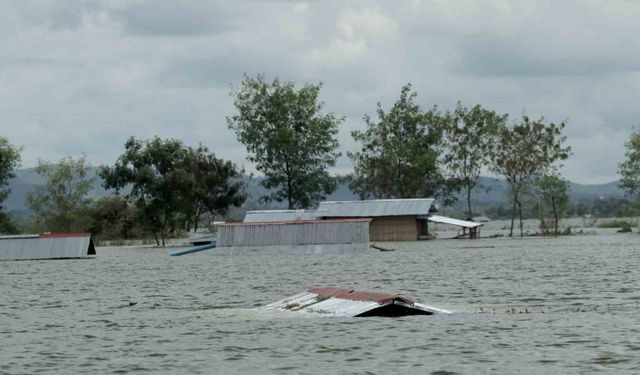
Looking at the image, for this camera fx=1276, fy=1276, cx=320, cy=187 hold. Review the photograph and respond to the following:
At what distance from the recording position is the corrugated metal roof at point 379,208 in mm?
113625

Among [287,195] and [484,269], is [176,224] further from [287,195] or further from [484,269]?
[484,269]

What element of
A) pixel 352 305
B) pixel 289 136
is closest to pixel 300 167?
pixel 289 136

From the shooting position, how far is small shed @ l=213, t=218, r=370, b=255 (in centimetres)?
8912

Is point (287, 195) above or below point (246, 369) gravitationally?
above

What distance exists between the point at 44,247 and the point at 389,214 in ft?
107

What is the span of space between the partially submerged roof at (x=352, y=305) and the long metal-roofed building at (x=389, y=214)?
76.0m

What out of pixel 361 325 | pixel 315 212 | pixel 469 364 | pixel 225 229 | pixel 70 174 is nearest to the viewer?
pixel 469 364

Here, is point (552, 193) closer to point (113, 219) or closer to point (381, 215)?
point (381, 215)

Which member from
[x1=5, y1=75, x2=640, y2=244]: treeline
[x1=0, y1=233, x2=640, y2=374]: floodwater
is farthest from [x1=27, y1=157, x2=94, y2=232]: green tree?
[x1=0, y1=233, x2=640, y2=374]: floodwater

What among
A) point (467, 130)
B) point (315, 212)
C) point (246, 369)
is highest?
point (467, 130)

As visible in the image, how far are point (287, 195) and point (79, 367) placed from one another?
349 feet

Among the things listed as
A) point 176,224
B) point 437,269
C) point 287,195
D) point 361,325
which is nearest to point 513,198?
point 287,195

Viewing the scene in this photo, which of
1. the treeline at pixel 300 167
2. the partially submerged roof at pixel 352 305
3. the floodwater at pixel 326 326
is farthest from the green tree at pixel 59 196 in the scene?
the partially submerged roof at pixel 352 305

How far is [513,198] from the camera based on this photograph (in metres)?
127
